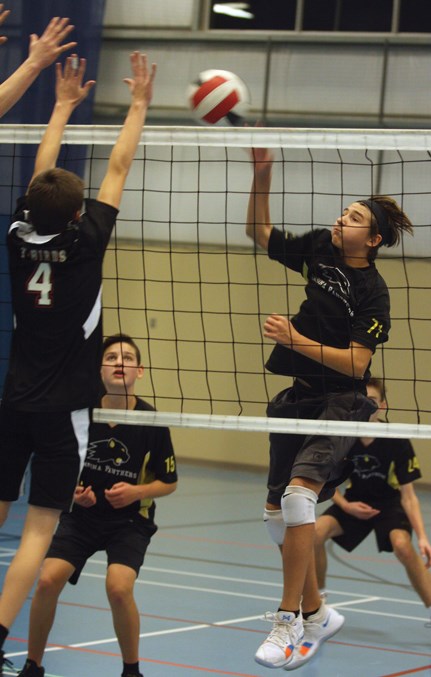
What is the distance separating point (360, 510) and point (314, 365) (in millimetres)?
2039

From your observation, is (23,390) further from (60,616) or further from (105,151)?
(105,151)

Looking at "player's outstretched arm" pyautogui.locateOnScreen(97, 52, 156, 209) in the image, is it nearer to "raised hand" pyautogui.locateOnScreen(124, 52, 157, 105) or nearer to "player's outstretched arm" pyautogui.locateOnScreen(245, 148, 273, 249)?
"raised hand" pyautogui.locateOnScreen(124, 52, 157, 105)

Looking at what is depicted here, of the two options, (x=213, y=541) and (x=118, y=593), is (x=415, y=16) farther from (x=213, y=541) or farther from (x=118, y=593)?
(x=118, y=593)

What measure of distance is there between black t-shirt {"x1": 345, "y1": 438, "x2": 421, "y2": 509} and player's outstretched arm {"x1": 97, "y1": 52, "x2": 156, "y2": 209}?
2879mm

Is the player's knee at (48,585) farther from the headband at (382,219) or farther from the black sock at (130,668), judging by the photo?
the headband at (382,219)

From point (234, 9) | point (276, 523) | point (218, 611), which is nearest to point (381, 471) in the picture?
point (218, 611)

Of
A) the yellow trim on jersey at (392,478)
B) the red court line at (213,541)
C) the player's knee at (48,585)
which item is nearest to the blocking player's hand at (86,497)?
the player's knee at (48,585)

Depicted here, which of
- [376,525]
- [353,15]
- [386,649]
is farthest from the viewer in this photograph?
[353,15]

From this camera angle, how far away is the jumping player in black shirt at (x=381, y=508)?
604 cm

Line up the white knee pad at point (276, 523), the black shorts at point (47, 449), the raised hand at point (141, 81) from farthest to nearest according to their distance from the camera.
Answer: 1. the white knee pad at point (276, 523)
2. the raised hand at point (141, 81)
3. the black shorts at point (47, 449)

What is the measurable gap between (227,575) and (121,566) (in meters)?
2.99

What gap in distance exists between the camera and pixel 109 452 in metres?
4.88

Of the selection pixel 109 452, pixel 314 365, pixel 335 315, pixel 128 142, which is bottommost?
pixel 109 452

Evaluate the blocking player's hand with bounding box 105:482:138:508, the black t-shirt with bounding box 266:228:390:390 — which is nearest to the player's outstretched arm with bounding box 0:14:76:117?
the black t-shirt with bounding box 266:228:390:390
